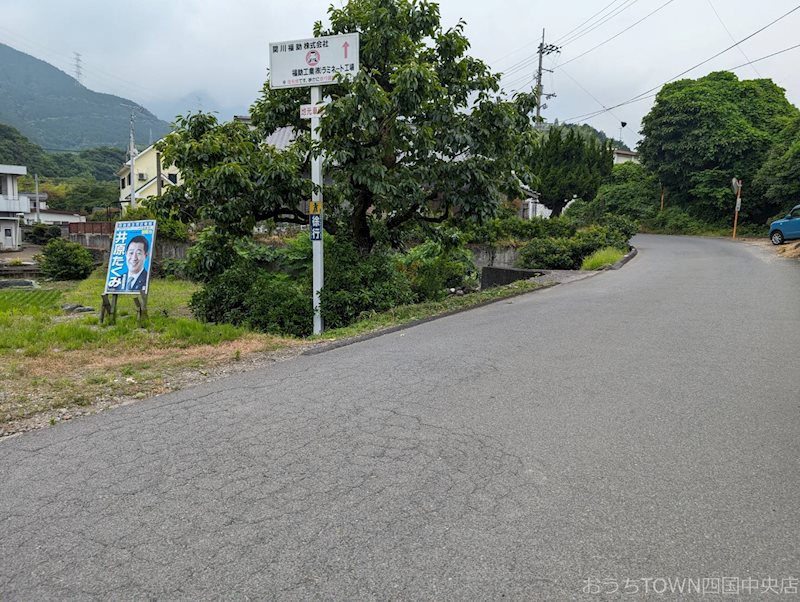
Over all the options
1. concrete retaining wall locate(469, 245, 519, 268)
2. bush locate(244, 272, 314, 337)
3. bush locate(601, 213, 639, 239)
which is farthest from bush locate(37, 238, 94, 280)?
bush locate(601, 213, 639, 239)

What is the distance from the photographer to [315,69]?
29.0ft

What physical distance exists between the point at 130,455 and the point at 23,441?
0.99 m

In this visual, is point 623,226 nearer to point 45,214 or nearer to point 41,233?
point 41,233

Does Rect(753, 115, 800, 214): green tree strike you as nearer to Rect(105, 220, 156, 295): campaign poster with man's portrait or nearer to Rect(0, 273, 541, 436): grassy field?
Rect(0, 273, 541, 436): grassy field

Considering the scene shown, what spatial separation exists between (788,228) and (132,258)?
23363 mm

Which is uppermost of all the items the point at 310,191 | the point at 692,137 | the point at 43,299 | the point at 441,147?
the point at 692,137

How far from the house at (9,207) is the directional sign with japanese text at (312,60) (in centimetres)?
4249

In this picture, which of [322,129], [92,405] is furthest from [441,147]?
[92,405]

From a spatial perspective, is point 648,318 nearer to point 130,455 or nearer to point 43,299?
point 130,455

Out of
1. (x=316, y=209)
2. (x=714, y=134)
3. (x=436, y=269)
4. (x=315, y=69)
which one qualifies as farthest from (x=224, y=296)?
(x=714, y=134)

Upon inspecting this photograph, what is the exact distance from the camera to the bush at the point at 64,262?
23297 millimetres

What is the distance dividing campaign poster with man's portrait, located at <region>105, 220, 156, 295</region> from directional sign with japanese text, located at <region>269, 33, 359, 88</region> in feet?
10.6

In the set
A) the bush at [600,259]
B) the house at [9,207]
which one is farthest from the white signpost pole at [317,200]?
the house at [9,207]

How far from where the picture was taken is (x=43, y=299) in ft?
50.4
